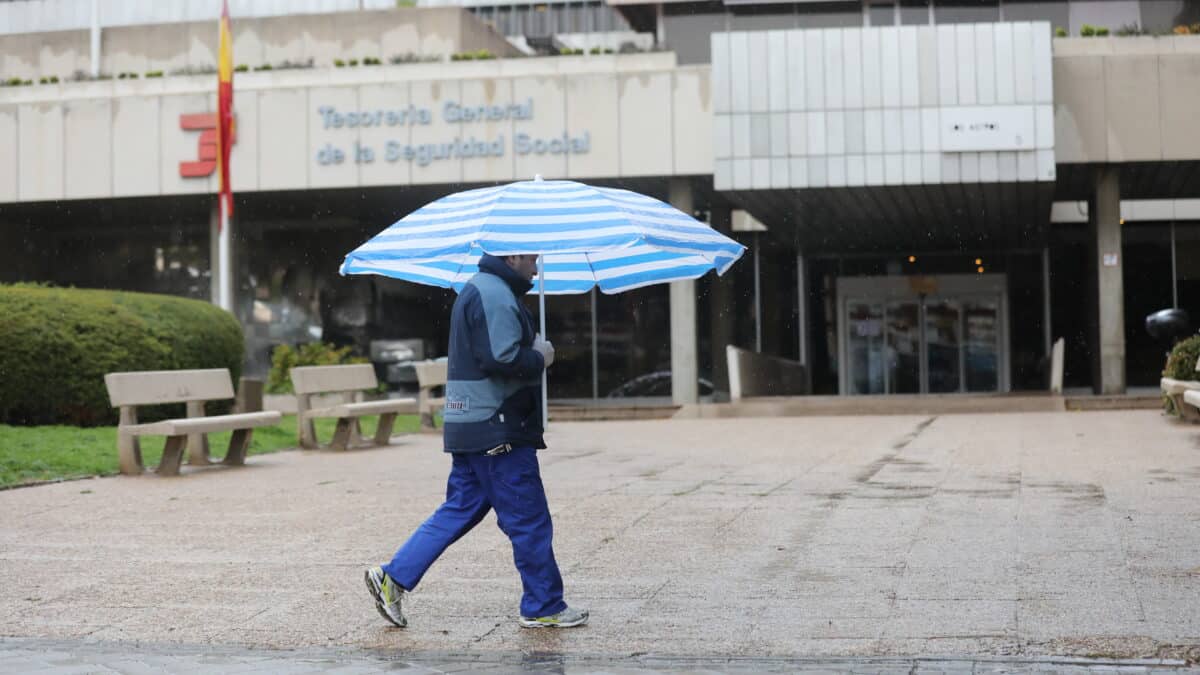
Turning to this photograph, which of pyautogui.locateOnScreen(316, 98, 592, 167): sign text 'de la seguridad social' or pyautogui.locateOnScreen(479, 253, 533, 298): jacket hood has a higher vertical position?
pyautogui.locateOnScreen(316, 98, 592, 167): sign text 'de la seguridad social'

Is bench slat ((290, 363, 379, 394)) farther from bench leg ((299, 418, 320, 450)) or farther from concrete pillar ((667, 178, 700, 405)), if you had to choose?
concrete pillar ((667, 178, 700, 405))

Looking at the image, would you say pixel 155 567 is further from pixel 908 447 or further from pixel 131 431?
pixel 908 447

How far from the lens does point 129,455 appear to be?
41.5 ft

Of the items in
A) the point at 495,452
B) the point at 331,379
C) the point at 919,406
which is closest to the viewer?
the point at 495,452

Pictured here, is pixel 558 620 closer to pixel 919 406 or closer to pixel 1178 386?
pixel 1178 386

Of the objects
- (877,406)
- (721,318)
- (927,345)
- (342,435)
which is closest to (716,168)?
(877,406)

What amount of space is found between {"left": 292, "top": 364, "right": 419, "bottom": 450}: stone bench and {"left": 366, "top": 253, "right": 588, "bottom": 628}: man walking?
31.1 ft

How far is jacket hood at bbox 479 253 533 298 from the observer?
612 centimetres

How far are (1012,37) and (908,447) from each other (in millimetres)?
13662

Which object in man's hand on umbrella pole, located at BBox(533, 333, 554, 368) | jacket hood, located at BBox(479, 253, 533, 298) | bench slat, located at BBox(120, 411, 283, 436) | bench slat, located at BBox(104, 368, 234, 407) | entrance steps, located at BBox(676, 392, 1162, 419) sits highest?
jacket hood, located at BBox(479, 253, 533, 298)

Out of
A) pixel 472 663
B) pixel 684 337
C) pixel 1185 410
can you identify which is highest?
pixel 684 337

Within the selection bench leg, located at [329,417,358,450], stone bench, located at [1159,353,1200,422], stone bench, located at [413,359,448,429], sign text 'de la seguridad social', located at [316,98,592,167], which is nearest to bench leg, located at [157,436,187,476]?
bench leg, located at [329,417,358,450]

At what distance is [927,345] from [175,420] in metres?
26.7

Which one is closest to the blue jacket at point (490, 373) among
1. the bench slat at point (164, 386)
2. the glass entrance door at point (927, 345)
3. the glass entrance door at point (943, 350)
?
the bench slat at point (164, 386)
